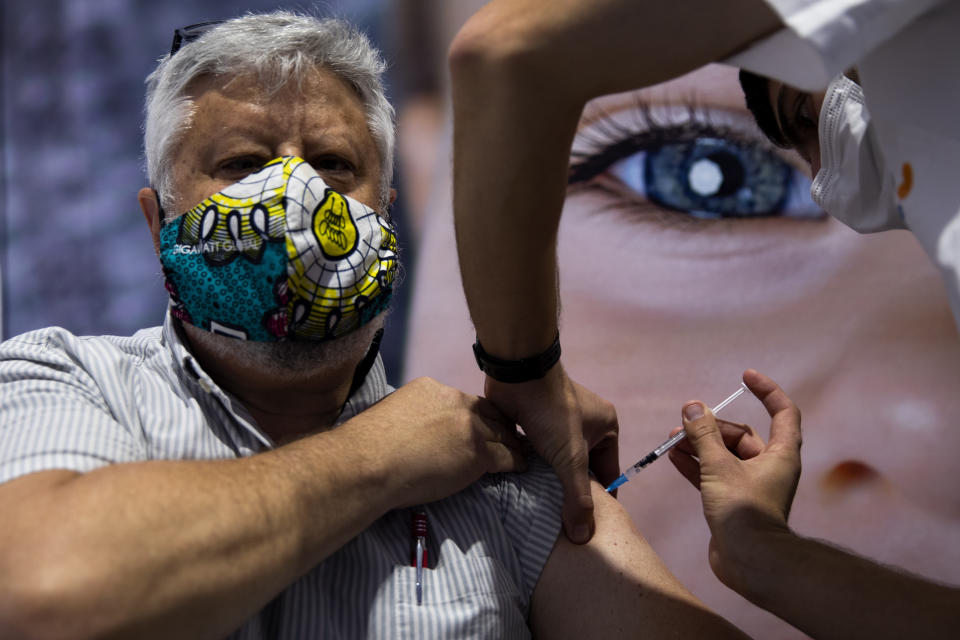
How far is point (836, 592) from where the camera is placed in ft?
3.36

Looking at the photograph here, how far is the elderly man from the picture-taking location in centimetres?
83

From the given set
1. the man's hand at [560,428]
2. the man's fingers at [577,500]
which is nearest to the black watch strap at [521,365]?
the man's hand at [560,428]

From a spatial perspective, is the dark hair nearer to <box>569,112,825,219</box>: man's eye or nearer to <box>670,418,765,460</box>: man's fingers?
<box>670,418,765,460</box>: man's fingers

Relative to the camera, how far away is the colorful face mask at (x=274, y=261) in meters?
1.13

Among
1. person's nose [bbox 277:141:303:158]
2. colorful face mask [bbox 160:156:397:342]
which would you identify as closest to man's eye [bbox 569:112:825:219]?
person's nose [bbox 277:141:303:158]

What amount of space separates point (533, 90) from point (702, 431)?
67cm

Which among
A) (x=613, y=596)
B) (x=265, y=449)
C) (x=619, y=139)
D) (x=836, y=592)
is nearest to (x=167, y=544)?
(x=265, y=449)

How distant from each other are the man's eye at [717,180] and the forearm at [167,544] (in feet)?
4.81

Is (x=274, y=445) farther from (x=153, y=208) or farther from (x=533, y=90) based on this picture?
(x=533, y=90)

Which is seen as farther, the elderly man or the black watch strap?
the black watch strap

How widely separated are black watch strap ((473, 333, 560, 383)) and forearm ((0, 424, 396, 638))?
329mm

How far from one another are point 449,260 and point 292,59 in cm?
85

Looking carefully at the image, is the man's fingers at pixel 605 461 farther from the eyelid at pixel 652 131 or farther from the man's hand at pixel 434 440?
the eyelid at pixel 652 131

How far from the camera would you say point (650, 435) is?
2.01m
